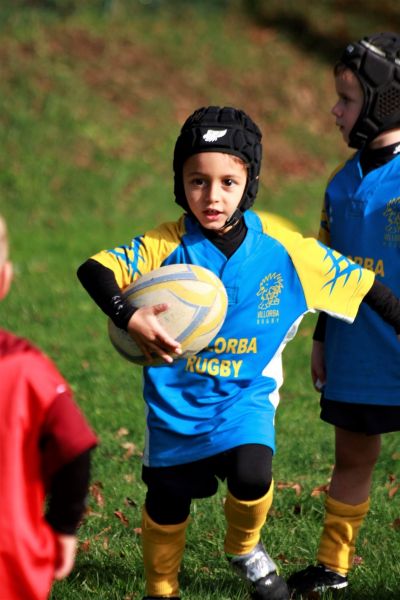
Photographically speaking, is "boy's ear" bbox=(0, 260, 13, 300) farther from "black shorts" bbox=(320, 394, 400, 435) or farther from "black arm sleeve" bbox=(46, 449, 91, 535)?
"black shorts" bbox=(320, 394, 400, 435)

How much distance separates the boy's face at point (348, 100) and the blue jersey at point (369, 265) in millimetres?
189

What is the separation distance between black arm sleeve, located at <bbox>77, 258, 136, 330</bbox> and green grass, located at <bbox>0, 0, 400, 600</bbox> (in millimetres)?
1367

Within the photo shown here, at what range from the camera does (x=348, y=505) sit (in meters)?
5.05

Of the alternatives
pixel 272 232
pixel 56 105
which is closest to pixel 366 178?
pixel 272 232

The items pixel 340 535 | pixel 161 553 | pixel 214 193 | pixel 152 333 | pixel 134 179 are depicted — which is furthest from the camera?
pixel 134 179

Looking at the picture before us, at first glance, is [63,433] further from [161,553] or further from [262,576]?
[262,576]

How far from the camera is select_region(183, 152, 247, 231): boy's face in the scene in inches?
174

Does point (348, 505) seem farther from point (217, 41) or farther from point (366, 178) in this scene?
point (217, 41)

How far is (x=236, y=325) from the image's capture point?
444 cm

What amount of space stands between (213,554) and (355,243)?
1660mm

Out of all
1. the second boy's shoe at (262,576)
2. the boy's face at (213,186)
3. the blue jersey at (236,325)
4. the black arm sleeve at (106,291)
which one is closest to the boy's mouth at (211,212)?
the boy's face at (213,186)

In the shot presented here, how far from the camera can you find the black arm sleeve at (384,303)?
4.45 meters

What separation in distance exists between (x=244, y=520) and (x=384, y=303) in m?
1.06

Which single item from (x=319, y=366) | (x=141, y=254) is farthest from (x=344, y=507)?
(x=141, y=254)
